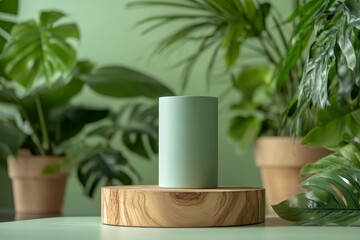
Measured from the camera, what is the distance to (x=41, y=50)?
1516 millimetres

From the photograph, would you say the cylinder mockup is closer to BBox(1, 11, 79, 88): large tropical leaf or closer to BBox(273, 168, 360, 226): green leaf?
BBox(273, 168, 360, 226): green leaf

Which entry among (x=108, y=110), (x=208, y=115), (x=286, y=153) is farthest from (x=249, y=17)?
(x=208, y=115)

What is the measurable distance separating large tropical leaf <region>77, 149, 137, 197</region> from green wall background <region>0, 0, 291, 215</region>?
25 centimetres

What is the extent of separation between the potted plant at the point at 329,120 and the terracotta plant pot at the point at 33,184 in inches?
28.4

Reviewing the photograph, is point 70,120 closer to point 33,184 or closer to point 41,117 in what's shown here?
point 41,117

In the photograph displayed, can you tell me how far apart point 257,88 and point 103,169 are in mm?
484

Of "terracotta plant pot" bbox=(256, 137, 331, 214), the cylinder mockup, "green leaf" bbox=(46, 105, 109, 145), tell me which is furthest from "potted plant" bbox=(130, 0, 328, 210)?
the cylinder mockup

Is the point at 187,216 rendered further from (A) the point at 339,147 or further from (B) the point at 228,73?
(B) the point at 228,73

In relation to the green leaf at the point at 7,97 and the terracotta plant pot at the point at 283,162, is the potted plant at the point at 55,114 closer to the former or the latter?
the green leaf at the point at 7,97

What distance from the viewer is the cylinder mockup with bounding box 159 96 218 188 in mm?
926

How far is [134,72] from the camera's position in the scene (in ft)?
5.25

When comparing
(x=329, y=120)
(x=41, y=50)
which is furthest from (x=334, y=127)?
(x=41, y=50)

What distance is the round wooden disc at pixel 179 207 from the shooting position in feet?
2.78

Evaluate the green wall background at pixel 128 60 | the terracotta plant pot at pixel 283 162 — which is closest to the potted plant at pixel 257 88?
the terracotta plant pot at pixel 283 162
